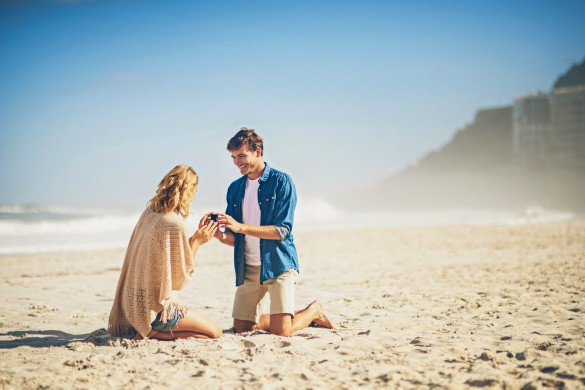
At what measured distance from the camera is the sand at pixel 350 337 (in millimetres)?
3229

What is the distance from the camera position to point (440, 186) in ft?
335

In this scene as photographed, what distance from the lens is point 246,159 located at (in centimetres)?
426

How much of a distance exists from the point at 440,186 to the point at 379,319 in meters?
102

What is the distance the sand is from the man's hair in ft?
5.60

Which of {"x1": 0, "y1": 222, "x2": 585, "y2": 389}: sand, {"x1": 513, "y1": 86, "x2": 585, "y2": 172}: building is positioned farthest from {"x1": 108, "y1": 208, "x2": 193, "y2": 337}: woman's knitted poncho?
{"x1": 513, "y1": 86, "x2": 585, "y2": 172}: building

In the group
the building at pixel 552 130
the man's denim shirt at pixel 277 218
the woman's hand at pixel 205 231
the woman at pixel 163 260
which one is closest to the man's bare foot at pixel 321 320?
the man's denim shirt at pixel 277 218

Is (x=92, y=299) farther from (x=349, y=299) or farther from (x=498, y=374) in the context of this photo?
(x=498, y=374)

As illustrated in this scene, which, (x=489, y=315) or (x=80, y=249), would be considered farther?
(x=80, y=249)

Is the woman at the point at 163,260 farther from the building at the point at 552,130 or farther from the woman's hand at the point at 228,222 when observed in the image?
the building at the point at 552,130

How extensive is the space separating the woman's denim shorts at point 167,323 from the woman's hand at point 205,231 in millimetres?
631

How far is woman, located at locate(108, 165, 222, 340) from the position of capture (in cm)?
388

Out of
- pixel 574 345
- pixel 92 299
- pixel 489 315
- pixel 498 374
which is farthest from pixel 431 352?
pixel 92 299

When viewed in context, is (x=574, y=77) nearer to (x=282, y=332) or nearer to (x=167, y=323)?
(x=282, y=332)

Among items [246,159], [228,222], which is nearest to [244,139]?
[246,159]
